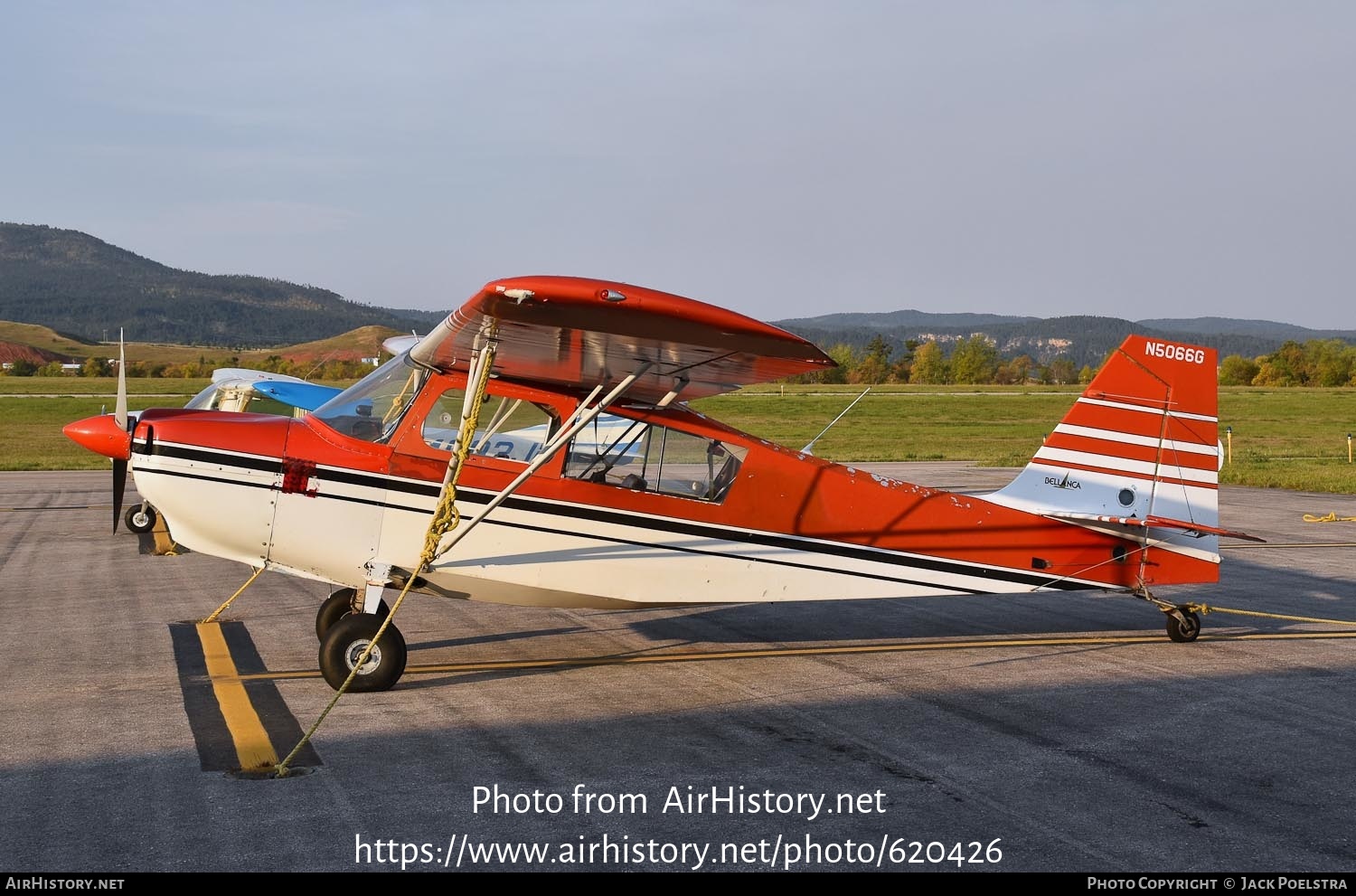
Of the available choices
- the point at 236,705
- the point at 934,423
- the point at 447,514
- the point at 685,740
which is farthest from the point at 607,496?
the point at 934,423

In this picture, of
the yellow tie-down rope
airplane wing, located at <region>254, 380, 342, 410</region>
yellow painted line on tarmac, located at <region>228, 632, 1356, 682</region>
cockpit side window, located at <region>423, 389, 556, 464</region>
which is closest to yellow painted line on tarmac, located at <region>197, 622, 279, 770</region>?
yellow painted line on tarmac, located at <region>228, 632, 1356, 682</region>

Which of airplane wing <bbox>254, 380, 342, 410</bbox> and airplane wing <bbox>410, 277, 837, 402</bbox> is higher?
airplane wing <bbox>410, 277, 837, 402</bbox>

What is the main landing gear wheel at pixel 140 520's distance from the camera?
15.8 m

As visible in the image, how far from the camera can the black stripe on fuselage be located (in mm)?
7441

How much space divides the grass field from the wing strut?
69.9 feet

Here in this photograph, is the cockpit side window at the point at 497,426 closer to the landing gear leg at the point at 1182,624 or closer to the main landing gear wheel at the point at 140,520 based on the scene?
the landing gear leg at the point at 1182,624

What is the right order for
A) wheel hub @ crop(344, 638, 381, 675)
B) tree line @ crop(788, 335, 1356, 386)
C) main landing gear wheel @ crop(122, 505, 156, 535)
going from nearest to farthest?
wheel hub @ crop(344, 638, 381, 675) → main landing gear wheel @ crop(122, 505, 156, 535) → tree line @ crop(788, 335, 1356, 386)

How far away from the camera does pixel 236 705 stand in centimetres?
684

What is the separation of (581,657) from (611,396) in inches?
91.8

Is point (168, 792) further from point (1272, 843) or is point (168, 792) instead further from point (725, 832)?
point (1272, 843)

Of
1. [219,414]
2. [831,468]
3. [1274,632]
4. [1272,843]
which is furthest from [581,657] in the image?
[1274,632]

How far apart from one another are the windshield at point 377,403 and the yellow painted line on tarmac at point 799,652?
1.65 m

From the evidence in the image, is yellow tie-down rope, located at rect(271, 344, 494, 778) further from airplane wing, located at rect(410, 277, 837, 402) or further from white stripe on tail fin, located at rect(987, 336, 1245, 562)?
white stripe on tail fin, located at rect(987, 336, 1245, 562)

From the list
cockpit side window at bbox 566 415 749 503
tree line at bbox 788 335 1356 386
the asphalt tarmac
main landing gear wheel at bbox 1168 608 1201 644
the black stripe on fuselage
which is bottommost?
the asphalt tarmac
